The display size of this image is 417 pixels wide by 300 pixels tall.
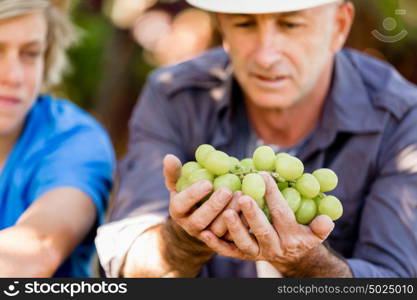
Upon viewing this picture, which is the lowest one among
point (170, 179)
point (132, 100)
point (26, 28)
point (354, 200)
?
point (132, 100)

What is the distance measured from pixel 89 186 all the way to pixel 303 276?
2.85ft

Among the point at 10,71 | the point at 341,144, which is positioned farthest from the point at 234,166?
the point at 10,71

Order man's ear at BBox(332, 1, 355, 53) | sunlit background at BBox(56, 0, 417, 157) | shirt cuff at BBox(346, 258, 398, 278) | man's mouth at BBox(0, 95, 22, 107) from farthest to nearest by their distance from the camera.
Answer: sunlit background at BBox(56, 0, 417, 157)
man's ear at BBox(332, 1, 355, 53)
man's mouth at BBox(0, 95, 22, 107)
shirt cuff at BBox(346, 258, 398, 278)

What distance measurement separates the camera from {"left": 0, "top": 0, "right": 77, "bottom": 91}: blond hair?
2697 millimetres

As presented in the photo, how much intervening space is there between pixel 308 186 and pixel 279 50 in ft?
2.60

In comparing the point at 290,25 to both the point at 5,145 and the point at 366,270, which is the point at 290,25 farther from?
the point at 5,145

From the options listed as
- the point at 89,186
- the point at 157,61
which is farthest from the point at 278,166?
the point at 157,61

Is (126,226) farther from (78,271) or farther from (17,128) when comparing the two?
(17,128)

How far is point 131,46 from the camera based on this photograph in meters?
5.66

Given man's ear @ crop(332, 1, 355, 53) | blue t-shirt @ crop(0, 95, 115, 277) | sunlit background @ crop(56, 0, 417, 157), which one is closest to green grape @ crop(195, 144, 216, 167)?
blue t-shirt @ crop(0, 95, 115, 277)

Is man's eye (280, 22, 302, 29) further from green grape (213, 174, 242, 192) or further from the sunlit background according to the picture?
the sunlit background

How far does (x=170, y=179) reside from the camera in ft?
6.84

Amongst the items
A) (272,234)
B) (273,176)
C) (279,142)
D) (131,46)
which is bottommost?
(131,46)

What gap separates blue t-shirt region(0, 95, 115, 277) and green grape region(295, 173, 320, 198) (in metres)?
0.95
